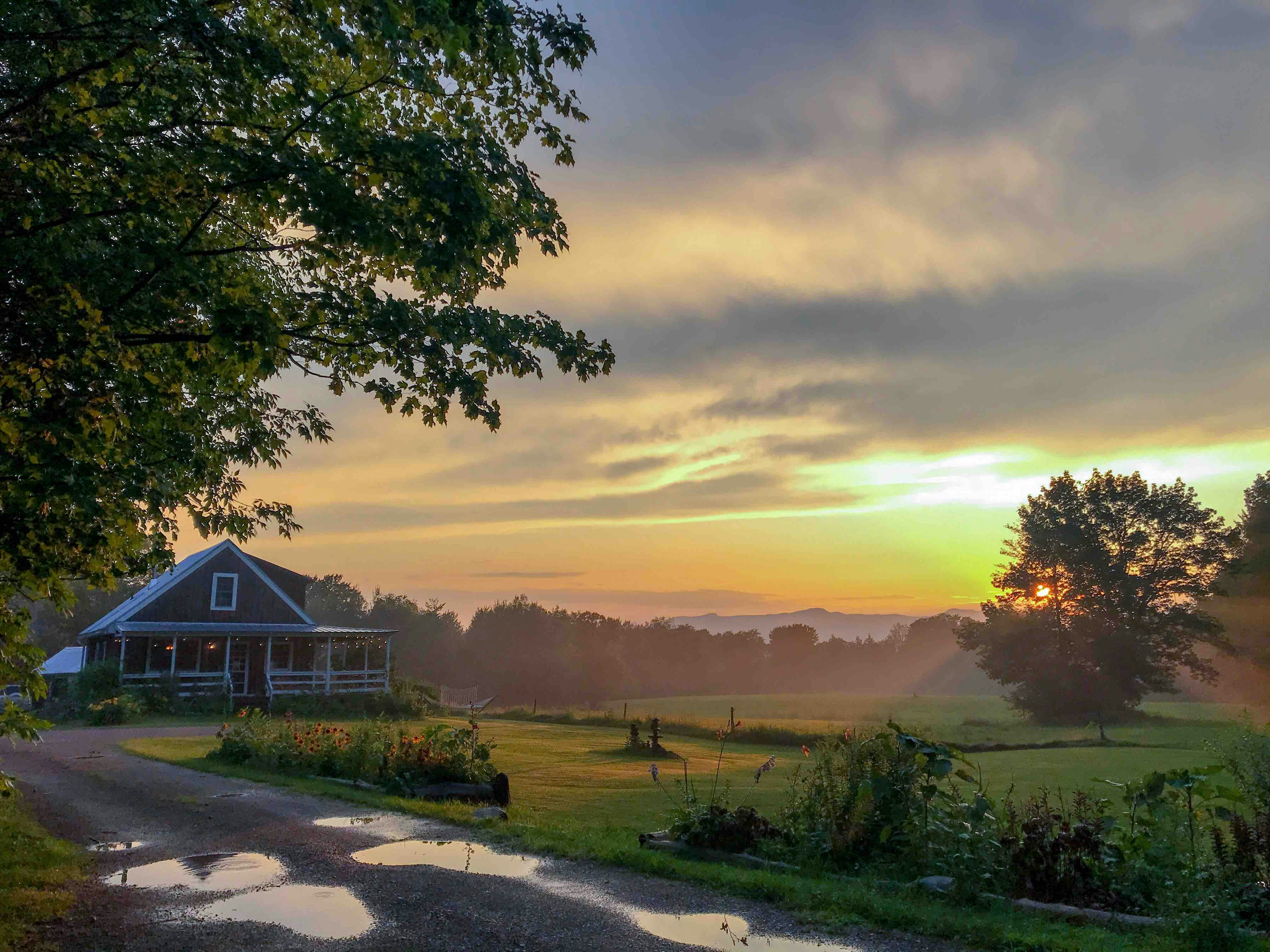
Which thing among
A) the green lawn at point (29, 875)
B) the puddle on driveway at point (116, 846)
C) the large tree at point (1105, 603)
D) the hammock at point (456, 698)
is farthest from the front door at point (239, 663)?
the large tree at point (1105, 603)

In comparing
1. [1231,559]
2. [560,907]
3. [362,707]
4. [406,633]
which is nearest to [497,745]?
[362,707]

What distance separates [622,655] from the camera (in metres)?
124

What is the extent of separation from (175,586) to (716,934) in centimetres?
3808

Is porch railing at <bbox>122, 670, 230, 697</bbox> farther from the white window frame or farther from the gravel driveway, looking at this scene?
the gravel driveway

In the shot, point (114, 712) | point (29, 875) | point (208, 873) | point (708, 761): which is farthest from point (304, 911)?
point (114, 712)

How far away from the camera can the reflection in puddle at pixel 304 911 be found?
682 cm

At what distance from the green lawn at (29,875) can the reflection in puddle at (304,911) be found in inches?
52.0

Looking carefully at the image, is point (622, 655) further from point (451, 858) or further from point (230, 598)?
point (451, 858)

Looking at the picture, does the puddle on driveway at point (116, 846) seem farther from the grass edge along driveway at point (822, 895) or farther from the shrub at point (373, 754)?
the shrub at point (373, 754)

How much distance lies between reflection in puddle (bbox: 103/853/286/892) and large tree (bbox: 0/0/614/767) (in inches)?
107

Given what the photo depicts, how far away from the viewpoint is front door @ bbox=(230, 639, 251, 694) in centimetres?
3916

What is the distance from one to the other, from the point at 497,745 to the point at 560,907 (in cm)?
1866

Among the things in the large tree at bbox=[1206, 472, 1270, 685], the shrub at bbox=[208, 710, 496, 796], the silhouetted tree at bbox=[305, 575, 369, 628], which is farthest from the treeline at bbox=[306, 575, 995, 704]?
the shrub at bbox=[208, 710, 496, 796]

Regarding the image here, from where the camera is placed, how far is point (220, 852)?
9.58 meters
